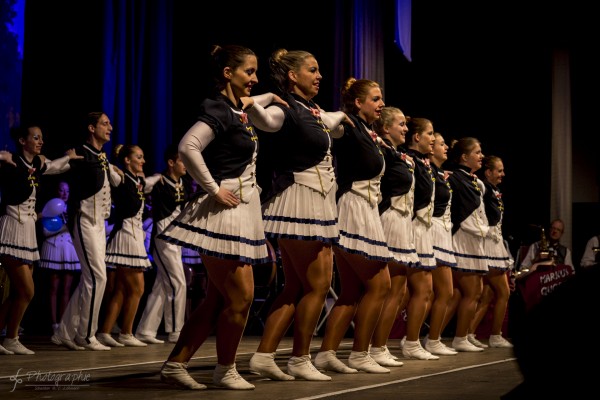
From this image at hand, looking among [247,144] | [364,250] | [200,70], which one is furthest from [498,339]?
[200,70]

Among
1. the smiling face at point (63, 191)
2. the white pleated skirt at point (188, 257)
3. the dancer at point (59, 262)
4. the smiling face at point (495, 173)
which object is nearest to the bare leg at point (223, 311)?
the smiling face at point (495, 173)

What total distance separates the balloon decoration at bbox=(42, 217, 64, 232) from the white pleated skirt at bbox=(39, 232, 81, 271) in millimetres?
106

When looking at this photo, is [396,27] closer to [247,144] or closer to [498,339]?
[498,339]

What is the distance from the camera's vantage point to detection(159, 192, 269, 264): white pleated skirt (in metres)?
3.87

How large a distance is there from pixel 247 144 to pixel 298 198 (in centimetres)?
51

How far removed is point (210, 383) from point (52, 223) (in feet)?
17.2

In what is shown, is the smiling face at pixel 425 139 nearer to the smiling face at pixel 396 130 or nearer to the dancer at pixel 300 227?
the smiling face at pixel 396 130

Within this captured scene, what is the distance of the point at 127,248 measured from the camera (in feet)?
24.4

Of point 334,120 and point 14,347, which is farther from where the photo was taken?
point 14,347

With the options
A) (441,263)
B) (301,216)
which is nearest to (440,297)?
(441,263)

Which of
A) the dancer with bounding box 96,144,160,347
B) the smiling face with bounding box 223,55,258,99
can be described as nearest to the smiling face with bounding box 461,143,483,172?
the dancer with bounding box 96,144,160,347

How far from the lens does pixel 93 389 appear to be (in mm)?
3955

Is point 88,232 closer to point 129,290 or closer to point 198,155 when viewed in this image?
point 129,290

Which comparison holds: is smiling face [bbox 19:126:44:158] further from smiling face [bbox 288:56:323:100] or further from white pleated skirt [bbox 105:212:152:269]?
smiling face [bbox 288:56:323:100]
